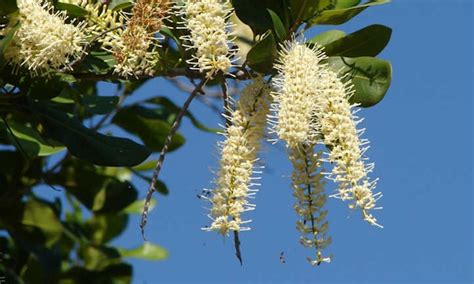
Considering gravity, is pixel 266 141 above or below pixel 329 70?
below

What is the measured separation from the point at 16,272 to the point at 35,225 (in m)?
0.19

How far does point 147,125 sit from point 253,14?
1.33 metres

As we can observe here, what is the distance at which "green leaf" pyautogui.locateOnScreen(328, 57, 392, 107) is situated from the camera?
1.84 metres

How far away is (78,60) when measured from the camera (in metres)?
1.82

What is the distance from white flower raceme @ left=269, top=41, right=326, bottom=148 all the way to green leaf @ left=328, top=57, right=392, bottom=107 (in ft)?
0.27

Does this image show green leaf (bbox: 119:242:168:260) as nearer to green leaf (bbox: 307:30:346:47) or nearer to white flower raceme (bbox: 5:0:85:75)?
green leaf (bbox: 307:30:346:47)

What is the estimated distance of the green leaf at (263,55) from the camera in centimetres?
175

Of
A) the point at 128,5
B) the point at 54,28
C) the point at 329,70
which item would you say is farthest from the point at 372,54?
the point at 54,28

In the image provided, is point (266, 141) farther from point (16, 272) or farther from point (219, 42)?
point (16, 272)

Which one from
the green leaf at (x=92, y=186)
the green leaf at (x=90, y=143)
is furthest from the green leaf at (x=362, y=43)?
the green leaf at (x=92, y=186)

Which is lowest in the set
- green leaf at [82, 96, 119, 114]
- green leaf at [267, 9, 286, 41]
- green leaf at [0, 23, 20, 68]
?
green leaf at [0, 23, 20, 68]

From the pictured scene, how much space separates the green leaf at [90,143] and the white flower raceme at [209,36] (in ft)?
1.13

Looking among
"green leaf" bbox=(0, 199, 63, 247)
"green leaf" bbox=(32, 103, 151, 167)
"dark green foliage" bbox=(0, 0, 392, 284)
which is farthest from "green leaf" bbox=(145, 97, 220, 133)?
"green leaf" bbox=(32, 103, 151, 167)

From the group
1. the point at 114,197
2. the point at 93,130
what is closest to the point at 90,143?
the point at 93,130
